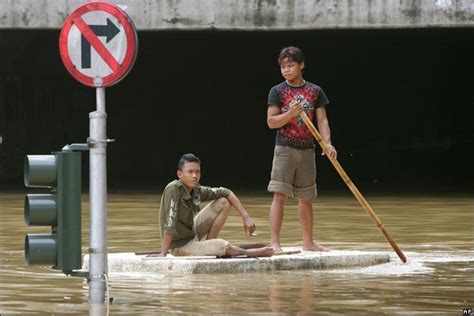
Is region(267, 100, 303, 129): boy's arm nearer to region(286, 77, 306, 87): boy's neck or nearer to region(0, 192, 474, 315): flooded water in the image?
region(286, 77, 306, 87): boy's neck

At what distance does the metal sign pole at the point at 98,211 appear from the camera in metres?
8.03

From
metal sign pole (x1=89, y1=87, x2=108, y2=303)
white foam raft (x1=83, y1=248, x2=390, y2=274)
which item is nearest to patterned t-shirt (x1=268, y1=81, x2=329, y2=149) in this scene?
white foam raft (x1=83, y1=248, x2=390, y2=274)

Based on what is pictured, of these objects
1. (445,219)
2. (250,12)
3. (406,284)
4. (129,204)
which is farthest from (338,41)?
(406,284)

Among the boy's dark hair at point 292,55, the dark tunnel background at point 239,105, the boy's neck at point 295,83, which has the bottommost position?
the dark tunnel background at point 239,105

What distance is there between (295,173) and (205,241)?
4.43ft

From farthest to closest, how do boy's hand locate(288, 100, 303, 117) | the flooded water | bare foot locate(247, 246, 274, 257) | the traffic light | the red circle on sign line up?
1. boy's hand locate(288, 100, 303, 117)
2. bare foot locate(247, 246, 274, 257)
3. the flooded water
4. the red circle on sign
5. the traffic light

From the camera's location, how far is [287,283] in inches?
391

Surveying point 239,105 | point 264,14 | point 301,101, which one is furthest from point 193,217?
point 239,105

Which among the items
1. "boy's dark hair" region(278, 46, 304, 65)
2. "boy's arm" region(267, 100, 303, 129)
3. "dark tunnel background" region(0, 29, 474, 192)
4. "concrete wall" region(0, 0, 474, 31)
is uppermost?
"concrete wall" region(0, 0, 474, 31)

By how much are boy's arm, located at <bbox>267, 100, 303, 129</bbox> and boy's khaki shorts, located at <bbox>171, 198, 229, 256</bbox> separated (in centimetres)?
100

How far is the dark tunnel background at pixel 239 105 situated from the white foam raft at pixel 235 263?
17453 millimetres

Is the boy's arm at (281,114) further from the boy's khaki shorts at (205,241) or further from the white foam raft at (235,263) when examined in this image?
the white foam raft at (235,263)

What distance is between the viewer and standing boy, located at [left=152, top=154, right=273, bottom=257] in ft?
34.8

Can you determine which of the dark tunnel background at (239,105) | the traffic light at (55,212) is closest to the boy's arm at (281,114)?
the traffic light at (55,212)
